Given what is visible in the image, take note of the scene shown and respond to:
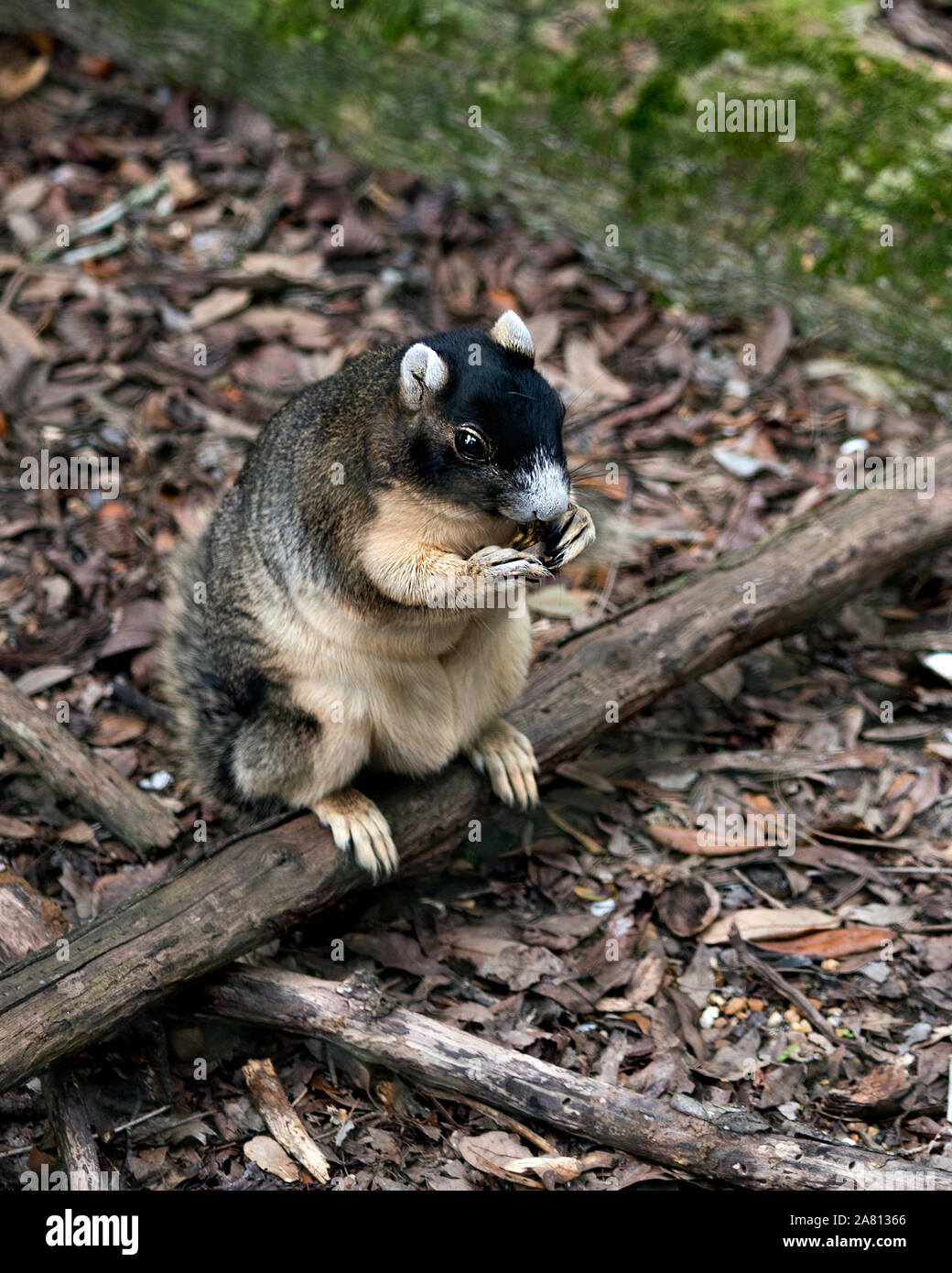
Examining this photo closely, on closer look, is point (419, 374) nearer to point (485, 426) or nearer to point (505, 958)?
point (485, 426)

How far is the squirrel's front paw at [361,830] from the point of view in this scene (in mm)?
5051

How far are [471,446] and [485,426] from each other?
102mm

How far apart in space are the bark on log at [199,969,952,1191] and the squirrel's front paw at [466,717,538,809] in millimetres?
1097

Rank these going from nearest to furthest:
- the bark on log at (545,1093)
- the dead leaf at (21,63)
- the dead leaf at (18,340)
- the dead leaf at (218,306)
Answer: the bark on log at (545,1093) < the dead leaf at (18,340) < the dead leaf at (218,306) < the dead leaf at (21,63)

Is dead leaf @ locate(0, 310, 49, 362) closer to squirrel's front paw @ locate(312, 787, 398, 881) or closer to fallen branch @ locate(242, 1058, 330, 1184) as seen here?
squirrel's front paw @ locate(312, 787, 398, 881)

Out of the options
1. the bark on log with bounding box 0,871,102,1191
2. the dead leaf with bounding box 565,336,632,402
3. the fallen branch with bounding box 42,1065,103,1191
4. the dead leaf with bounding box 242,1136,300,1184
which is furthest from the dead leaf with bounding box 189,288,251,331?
the dead leaf with bounding box 242,1136,300,1184

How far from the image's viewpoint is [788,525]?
20.4 ft

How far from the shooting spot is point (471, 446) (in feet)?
14.5

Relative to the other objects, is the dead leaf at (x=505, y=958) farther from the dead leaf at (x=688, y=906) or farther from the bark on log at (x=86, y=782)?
the bark on log at (x=86, y=782)

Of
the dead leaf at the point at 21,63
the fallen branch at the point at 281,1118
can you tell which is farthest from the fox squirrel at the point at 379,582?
the dead leaf at the point at 21,63

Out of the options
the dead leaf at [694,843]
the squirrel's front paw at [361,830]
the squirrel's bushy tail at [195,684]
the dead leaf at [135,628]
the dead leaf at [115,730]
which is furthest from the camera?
the dead leaf at [135,628]

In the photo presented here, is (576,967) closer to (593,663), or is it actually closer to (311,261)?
(593,663)

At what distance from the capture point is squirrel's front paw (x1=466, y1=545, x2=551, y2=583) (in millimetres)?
4445

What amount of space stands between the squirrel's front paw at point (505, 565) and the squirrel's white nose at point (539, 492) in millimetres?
173
